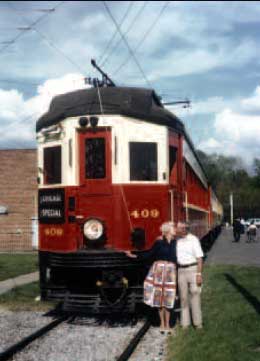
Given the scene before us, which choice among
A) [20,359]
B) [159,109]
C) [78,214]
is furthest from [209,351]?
[159,109]

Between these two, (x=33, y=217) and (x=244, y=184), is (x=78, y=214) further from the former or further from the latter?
(x=244, y=184)

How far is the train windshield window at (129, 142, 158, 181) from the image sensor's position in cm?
951

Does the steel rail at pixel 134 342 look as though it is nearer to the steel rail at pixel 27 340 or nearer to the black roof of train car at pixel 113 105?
the steel rail at pixel 27 340

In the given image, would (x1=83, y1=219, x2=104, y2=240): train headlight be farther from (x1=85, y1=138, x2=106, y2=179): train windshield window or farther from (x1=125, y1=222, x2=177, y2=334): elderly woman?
(x1=125, y1=222, x2=177, y2=334): elderly woman

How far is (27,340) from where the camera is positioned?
8.16 metres

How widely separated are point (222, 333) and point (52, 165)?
156 inches

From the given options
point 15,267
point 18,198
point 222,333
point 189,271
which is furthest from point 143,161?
point 18,198

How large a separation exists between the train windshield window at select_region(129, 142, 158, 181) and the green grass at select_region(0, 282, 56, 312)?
338 cm

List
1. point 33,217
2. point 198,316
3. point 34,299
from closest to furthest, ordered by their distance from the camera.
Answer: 1. point 198,316
2. point 34,299
3. point 33,217

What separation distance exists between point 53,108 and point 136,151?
1.84 m

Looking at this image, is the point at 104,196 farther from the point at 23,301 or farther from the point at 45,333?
the point at 23,301

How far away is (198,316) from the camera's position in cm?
887

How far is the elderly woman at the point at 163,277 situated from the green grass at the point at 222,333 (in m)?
0.53

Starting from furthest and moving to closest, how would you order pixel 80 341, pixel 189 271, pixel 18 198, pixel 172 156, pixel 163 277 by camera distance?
pixel 18 198 < pixel 172 156 < pixel 189 271 < pixel 163 277 < pixel 80 341
